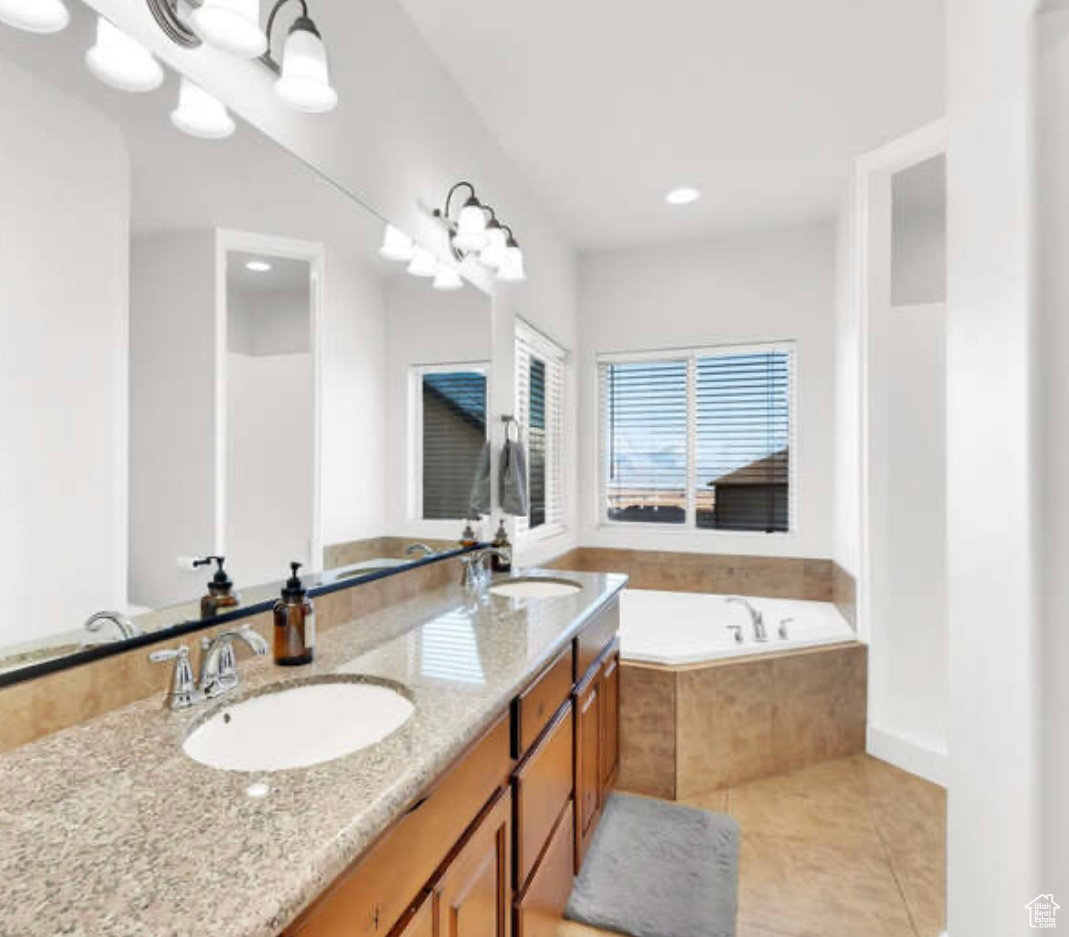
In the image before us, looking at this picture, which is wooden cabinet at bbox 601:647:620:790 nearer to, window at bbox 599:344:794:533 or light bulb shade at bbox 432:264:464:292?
light bulb shade at bbox 432:264:464:292

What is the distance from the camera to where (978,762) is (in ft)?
4.05

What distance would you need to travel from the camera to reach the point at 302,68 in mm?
1318

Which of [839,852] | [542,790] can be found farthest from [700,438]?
[542,790]

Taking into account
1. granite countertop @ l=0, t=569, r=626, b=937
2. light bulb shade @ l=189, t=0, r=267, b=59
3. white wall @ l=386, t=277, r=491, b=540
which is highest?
light bulb shade @ l=189, t=0, r=267, b=59

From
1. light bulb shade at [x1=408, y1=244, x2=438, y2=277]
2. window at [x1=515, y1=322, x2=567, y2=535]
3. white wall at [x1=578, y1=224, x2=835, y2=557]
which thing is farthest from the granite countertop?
white wall at [x1=578, y1=224, x2=835, y2=557]

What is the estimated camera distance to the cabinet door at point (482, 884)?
0.97 meters

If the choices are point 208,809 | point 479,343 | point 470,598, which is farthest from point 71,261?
point 479,343

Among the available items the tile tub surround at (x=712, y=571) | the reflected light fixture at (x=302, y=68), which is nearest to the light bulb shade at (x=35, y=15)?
the reflected light fixture at (x=302, y=68)

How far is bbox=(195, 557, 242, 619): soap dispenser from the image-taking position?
1237mm

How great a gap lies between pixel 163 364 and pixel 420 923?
1.07 m

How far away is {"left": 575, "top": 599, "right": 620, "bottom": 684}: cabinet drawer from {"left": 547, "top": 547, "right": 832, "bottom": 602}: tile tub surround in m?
1.19

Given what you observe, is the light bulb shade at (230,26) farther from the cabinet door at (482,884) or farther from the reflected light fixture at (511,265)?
the cabinet door at (482,884)

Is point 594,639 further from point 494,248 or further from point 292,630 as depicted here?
point 494,248

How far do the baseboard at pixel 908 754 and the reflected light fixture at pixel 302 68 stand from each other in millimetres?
3246
